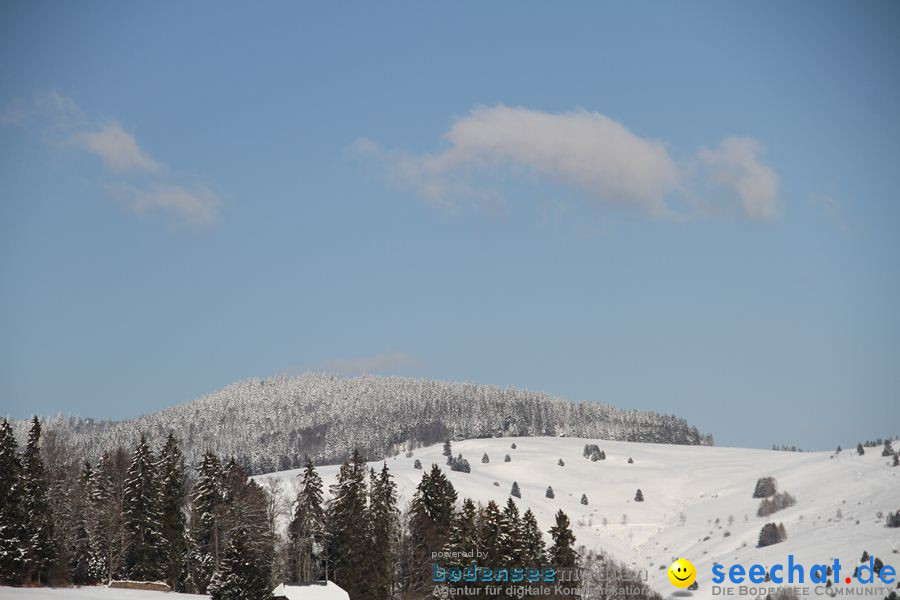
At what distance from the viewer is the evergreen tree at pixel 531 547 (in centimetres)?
6969

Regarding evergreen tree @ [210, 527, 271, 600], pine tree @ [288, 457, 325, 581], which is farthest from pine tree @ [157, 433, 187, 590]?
evergreen tree @ [210, 527, 271, 600]

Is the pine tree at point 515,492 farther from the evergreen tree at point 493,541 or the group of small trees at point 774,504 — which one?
the evergreen tree at point 493,541

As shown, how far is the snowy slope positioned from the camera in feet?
373

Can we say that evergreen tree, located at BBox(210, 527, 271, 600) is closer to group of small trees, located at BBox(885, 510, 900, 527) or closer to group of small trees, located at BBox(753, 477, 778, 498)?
group of small trees, located at BBox(885, 510, 900, 527)

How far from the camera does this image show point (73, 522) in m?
81.9

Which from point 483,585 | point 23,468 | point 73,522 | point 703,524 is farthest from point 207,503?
point 703,524

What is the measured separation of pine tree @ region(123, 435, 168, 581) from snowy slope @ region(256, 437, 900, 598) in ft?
153

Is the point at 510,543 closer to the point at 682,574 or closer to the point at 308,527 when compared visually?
the point at 308,527

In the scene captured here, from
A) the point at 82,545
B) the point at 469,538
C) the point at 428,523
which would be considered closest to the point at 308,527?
the point at 428,523

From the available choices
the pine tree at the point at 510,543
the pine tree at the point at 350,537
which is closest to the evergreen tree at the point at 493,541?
the pine tree at the point at 510,543

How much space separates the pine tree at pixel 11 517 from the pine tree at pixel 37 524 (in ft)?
2.07

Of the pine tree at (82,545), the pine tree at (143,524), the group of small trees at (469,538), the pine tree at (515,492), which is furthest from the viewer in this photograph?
the pine tree at (515,492)

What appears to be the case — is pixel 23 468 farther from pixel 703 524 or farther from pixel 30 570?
pixel 703 524

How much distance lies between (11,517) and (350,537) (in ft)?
79.9
